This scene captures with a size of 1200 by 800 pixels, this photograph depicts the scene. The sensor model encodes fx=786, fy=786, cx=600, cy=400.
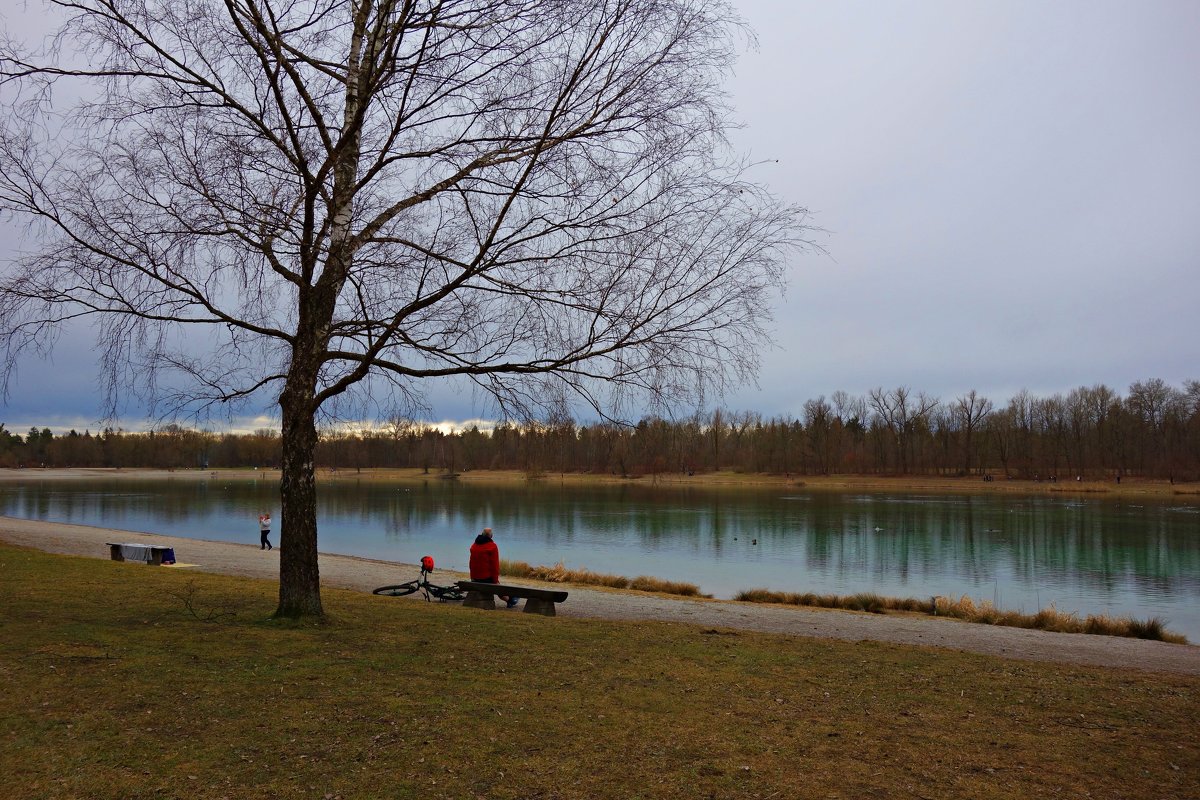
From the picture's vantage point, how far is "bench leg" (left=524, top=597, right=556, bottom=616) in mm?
12133

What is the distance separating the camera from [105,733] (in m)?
5.01

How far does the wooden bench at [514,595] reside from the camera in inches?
480

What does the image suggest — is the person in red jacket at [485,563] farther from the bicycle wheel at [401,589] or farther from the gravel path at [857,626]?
the gravel path at [857,626]

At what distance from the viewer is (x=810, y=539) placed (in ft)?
120

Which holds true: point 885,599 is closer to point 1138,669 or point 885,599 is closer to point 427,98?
point 1138,669

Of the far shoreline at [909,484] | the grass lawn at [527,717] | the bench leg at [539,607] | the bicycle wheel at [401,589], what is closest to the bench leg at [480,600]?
the bench leg at [539,607]

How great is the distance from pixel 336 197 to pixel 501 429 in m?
3.00

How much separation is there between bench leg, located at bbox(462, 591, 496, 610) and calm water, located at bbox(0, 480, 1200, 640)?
9.64 metres

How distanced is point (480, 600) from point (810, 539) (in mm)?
26320

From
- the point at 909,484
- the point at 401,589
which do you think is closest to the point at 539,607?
the point at 401,589

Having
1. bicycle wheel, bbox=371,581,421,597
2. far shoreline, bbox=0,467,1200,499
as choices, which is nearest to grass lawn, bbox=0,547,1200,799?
bicycle wheel, bbox=371,581,421,597

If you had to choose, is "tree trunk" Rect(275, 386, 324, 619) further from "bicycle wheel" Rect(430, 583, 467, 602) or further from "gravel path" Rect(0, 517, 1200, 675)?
"bicycle wheel" Rect(430, 583, 467, 602)

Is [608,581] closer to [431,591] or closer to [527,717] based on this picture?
[431,591]

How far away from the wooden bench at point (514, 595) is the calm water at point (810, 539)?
9.68 meters
